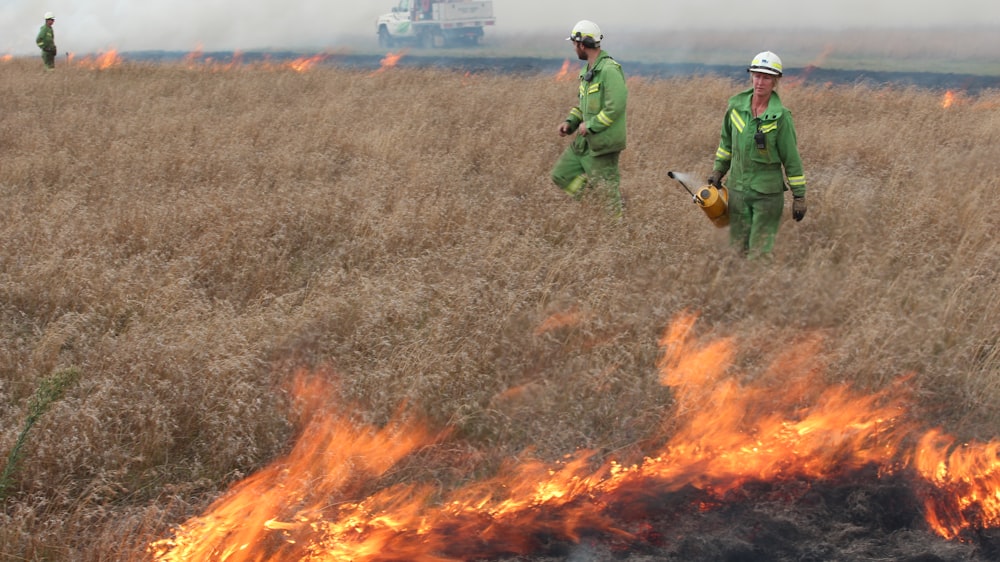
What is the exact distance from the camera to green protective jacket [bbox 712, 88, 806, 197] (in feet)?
18.3

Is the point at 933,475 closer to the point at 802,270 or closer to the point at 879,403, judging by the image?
the point at 879,403

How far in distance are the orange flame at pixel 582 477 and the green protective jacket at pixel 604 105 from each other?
8.20 ft

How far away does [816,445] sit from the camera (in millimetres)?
4227

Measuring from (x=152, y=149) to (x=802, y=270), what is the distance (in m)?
6.24

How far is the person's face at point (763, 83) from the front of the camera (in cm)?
547

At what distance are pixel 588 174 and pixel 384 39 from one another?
93.7ft

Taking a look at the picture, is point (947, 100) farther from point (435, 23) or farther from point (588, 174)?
point (435, 23)

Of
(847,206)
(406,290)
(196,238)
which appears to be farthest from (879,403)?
(196,238)

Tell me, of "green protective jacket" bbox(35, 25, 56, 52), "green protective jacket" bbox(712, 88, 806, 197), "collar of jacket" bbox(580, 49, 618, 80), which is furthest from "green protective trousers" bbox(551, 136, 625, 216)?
"green protective jacket" bbox(35, 25, 56, 52)

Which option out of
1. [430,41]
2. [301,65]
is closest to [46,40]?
[301,65]

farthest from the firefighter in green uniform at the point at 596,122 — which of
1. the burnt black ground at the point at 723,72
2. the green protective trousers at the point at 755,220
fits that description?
the burnt black ground at the point at 723,72

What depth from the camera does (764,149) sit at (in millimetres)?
5605

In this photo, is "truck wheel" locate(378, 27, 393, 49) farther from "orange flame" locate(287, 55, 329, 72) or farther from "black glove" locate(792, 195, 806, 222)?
"black glove" locate(792, 195, 806, 222)

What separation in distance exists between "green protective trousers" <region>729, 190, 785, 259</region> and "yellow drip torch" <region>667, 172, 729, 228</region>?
0.04 meters
